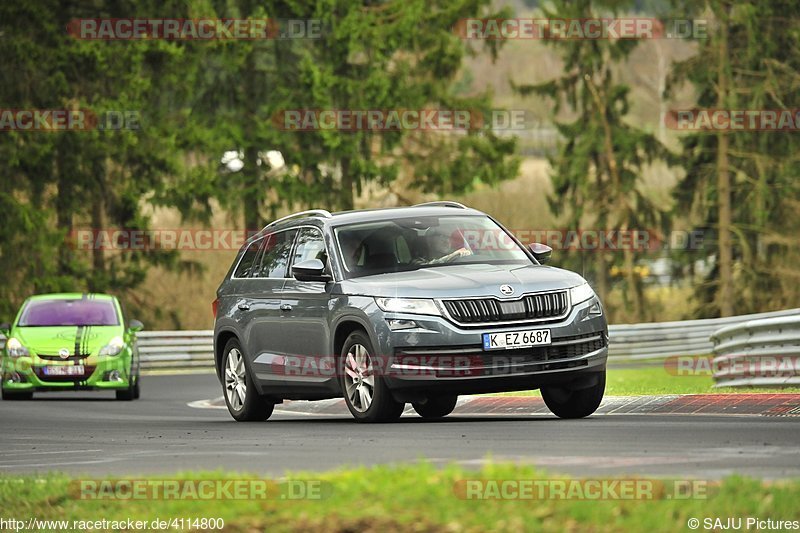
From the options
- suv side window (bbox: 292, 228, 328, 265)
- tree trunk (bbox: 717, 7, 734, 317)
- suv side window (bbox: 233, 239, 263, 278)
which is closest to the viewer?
suv side window (bbox: 292, 228, 328, 265)

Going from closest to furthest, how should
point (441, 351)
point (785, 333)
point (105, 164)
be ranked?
point (441, 351) → point (785, 333) → point (105, 164)

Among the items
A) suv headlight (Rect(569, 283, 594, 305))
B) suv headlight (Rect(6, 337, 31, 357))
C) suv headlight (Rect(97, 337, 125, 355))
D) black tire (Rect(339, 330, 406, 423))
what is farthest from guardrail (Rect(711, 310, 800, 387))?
suv headlight (Rect(6, 337, 31, 357))

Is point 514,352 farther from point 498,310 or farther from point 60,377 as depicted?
point 60,377

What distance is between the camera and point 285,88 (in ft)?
166

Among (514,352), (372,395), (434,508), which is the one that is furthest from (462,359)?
(434,508)

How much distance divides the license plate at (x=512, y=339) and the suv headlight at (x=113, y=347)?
1093cm

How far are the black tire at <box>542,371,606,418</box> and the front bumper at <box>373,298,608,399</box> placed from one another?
0.57 meters

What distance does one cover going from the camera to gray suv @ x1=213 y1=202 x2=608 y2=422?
13.7m

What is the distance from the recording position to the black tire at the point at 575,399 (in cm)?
1446

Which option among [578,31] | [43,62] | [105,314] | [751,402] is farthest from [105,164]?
[751,402]

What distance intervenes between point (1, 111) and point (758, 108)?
23.7m

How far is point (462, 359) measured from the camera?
13.6 metres

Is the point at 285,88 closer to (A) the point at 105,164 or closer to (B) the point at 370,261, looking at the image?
(A) the point at 105,164

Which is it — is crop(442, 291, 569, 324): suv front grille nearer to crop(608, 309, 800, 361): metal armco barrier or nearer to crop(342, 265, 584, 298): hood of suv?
crop(342, 265, 584, 298): hood of suv
